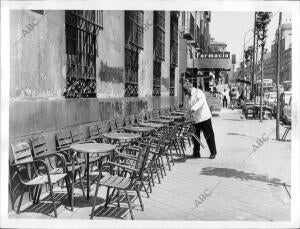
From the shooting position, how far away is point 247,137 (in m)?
13.7

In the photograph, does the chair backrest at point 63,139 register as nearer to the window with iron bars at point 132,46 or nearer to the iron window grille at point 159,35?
the window with iron bars at point 132,46

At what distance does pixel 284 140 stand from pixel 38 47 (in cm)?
939

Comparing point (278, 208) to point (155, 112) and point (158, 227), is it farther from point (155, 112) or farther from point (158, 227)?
point (155, 112)

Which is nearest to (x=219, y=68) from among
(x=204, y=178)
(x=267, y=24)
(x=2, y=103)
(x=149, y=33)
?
(x=267, y=24)

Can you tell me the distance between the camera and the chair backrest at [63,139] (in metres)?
6.61

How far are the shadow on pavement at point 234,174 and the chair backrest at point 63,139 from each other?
2745 mm

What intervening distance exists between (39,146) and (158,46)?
1076cm

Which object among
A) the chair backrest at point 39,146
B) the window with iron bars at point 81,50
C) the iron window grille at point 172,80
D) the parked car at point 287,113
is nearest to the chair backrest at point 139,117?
the window with iron bars at point 81,50

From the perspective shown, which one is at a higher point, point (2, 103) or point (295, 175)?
point (2, 103)

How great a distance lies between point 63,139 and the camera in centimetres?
689

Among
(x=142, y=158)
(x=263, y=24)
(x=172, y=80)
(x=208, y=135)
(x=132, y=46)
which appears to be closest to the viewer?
(x=142, y=158)

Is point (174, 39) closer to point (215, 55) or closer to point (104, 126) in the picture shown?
point (215, 55)

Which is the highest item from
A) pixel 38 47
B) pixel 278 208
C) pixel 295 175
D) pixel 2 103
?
pixel 38 47

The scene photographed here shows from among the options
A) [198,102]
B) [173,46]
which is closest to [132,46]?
[198,102]
